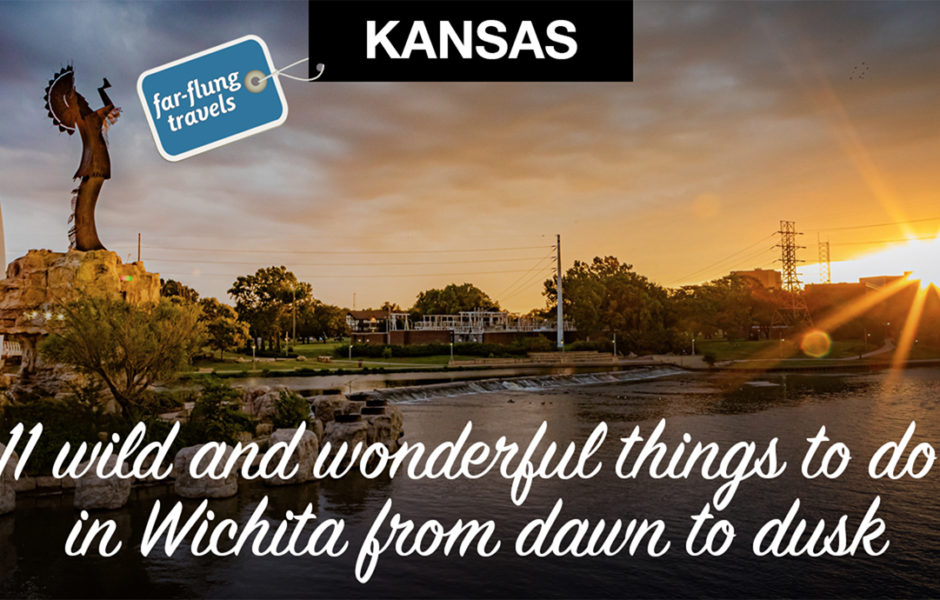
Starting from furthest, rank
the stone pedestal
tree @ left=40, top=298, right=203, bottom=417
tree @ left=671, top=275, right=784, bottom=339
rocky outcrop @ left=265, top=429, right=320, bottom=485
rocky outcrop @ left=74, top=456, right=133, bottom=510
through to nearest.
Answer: tree @ left=671, top=275, right=784, bottom=339 → the stone pedestal → tree @ left=40, top=298, right=203, bottom=417 → rocky outcrop @ left=265, top=429, right=320, bottom=485 → rocky outcrop @ left=74, top=456, right=133, bottom=510

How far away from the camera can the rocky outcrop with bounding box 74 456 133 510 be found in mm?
21516

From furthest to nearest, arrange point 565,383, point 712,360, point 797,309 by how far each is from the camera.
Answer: point 797,309 → point 712,360 → point 565,383

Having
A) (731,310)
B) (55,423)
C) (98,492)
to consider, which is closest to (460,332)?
(731,310)

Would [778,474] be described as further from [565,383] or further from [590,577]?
[565,383]

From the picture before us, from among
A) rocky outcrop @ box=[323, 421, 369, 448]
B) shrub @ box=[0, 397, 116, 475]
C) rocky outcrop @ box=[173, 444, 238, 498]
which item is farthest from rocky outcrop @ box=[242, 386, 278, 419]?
rocky outcrop @ box=[173, 444, 238, 498]

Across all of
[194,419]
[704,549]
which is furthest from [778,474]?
[194,419]

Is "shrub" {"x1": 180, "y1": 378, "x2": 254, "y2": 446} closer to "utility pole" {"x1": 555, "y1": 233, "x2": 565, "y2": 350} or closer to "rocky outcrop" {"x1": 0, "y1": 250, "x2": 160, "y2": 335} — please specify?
"rocky outcrop" {"x1": 0, "y1": 250, "x2": 160, "y2": 335}

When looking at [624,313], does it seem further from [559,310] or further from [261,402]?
[261,402]

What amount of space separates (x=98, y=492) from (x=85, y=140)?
2814 cm

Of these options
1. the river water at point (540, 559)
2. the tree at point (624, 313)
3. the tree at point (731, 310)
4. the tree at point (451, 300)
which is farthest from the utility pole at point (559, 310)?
the river water at point (540, 559)

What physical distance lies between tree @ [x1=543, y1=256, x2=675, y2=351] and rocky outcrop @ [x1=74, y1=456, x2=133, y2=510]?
3832 inches

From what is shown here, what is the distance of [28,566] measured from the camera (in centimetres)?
1692

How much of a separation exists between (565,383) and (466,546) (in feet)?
170

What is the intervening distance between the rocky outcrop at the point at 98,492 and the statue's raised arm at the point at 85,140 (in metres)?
24.6
